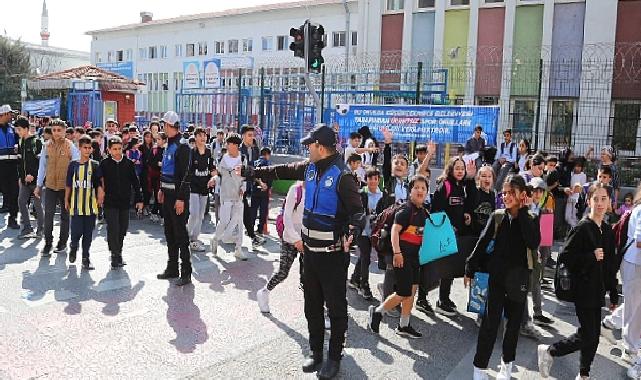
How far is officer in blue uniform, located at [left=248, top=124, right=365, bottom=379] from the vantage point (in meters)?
4.82

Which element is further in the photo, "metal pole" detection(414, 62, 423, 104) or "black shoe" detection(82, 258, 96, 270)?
"metal pole" detection(414, 62, 423, 104)

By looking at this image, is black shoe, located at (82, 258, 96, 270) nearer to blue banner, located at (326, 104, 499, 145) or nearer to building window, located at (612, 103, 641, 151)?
blue banner, located at (326, 104, 499, 145)

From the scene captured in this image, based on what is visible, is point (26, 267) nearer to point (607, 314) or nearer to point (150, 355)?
point (150, 355)

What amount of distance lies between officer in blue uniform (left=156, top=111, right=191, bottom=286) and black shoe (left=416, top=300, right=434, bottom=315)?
275 cm

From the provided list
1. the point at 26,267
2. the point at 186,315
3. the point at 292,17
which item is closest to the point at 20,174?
the point at 26,267

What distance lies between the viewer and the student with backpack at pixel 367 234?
6.96 metres

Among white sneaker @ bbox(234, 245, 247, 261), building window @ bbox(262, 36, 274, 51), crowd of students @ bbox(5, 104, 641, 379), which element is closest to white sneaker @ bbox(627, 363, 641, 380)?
crowd of students @ bbox(5, 104, 641, 379)

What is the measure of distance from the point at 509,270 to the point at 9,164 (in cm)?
885

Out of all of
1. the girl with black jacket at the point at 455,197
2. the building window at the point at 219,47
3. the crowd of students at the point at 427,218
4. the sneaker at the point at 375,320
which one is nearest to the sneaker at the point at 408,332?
the crowd of students at the point at 427,218

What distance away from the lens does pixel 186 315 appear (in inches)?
245

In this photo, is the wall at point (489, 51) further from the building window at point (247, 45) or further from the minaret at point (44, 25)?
the minaret at point (44, 25)

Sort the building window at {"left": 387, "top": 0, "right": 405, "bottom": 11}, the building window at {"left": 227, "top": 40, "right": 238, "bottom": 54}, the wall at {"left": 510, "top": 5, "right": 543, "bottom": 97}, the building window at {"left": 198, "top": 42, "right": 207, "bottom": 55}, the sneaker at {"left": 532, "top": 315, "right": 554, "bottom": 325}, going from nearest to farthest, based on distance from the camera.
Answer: the sneaker at {"left": 532, "top": 315, "right": 554, "bottom": 325}
the wall at {"left": 510, "top": 5, "right": 543, "bottom": 97}
the building window at {"left": 387, "top": 0, "right": 405, "bottom": 11}
the building window at {"left": 227, "top": 40, "right": 238, "bottom": 54}
the building window at {"left": 198, "top": 42, "right": 207, "bottom": 55}

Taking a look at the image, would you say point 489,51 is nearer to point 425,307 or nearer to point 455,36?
point 455,36

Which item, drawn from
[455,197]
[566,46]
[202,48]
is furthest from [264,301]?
[202,48]
